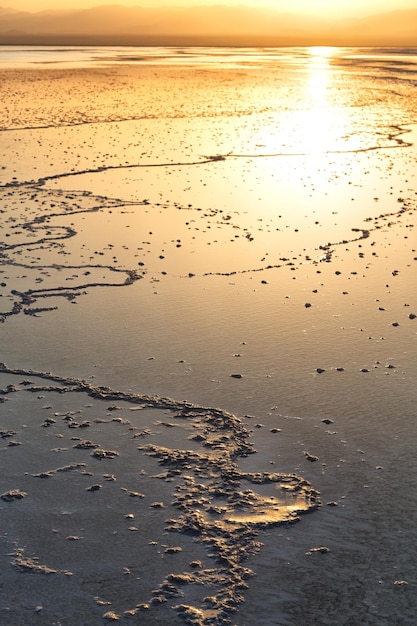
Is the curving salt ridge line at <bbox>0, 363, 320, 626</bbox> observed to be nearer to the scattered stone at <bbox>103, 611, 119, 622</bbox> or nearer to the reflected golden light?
the scattered stone at <bbox>103, 611, 119, 622</bbox>

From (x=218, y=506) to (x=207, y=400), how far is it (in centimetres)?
145

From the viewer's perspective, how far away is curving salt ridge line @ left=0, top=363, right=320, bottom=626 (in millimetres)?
4223

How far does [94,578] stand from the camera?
437 cm

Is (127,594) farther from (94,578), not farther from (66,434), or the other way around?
(66,434)

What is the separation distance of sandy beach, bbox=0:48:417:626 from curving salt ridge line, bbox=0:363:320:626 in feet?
0.05

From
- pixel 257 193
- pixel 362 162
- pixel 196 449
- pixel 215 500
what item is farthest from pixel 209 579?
pixel 362 162

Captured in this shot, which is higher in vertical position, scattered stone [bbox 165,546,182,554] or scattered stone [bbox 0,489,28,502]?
scattered stone [bbox 0,489,28,502]

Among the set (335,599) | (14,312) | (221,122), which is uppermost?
(221,122)

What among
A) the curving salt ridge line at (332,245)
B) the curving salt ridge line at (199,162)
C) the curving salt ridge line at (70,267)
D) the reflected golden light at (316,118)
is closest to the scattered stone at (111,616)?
the curving salt ridge line at (70,267)

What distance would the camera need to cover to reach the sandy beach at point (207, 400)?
14.3 ft

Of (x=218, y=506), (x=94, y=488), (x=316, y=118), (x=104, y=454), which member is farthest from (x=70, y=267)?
(x=316, y=118)

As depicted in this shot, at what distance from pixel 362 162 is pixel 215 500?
1329cm

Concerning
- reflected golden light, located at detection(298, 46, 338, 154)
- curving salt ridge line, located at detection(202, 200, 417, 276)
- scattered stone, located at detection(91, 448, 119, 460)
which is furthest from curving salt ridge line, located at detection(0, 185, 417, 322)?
reflected golden light, located at detection(298, 46, 338, 154)

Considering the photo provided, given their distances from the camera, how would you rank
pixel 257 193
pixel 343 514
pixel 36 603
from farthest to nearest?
pixel 257 193 → pixel 343 514 → pixel 36 603
